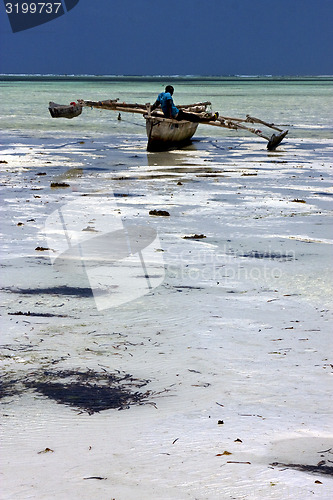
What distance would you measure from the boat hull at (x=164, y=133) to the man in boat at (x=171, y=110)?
8.8 inches

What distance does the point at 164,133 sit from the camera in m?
20.8

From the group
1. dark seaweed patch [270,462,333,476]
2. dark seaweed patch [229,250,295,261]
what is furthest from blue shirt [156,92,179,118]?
dark seaweed patch [270,462,333,476]

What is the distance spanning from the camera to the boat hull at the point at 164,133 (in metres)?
20.4

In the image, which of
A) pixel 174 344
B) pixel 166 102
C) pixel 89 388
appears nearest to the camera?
pixel 89 388

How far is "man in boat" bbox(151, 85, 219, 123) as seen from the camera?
2095 cm

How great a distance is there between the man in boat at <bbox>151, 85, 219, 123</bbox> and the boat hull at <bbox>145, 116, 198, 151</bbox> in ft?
0.73

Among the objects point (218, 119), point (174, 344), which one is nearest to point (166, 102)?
point (218, 119)

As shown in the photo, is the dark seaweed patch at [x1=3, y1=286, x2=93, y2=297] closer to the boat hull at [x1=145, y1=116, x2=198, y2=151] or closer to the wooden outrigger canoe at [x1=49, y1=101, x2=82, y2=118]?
the boat hull at [x1=145, y1=116, x2=198, y2=151]

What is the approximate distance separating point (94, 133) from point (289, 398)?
951 inches

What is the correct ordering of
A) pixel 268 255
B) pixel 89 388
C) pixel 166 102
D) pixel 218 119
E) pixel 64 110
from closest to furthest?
pixel 89 388, pixel 268 255, pixel 166 102, pixel 218 119, pixel 64 110

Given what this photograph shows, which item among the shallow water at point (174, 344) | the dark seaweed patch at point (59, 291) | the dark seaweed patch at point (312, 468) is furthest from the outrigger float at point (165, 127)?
the dark seaweed patch at point (312, 468)

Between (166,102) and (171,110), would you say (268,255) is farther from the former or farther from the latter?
(171,110)

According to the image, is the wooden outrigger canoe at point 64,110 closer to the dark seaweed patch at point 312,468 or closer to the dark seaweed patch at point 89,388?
the dark seaweed patch at point 89,388

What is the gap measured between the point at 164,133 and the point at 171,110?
1.05 m
